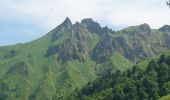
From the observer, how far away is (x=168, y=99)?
177 meters

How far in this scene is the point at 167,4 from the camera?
111m

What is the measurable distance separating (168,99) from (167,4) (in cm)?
7413

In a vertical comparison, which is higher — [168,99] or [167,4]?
[167,4]

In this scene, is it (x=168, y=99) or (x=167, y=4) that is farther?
(x=168, y=99)
